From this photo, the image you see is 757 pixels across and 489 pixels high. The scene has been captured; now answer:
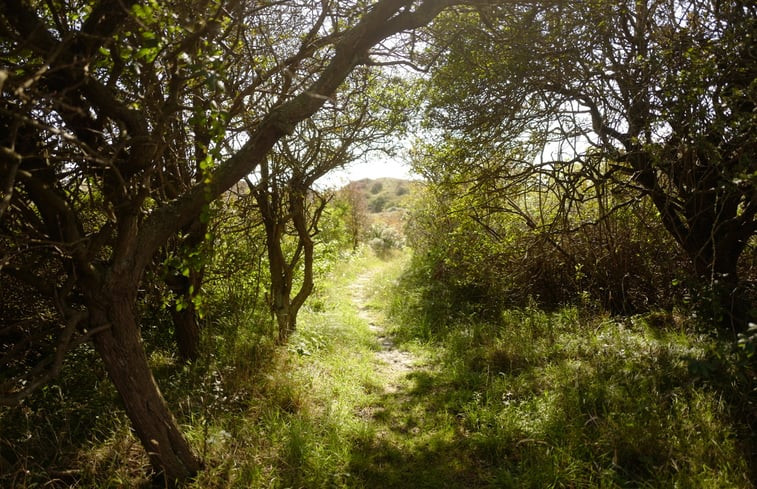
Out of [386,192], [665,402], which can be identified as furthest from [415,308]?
[386,192]

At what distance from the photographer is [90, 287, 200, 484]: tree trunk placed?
269 centimetres

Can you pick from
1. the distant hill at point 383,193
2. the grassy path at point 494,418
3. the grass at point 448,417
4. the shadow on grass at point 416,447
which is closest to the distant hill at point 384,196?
the distant hill at point 383,193

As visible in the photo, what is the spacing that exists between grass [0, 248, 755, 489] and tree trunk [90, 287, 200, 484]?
0.24 m

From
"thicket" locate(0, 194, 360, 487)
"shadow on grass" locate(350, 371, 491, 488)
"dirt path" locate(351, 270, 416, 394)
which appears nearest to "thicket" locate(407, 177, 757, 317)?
"dirt path" locate(351, 270, 416, 394)

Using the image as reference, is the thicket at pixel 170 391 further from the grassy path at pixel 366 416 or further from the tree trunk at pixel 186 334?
the grassy path at pixel 366 416

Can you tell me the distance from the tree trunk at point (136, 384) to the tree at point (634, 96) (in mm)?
4063

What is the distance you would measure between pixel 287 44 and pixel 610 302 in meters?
5.88

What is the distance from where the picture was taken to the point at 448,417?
4289 millimetres

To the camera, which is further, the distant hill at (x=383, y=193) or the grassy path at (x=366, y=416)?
the distant hill at (x=383, y=193)

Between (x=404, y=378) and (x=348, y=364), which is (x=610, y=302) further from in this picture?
(x=348, y=364)

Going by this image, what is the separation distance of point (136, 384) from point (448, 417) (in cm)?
298

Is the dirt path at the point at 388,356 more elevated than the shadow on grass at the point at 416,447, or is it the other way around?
the dirt path at the point at 388,356

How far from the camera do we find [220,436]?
343 centimetres

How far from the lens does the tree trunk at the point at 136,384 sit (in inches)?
106
